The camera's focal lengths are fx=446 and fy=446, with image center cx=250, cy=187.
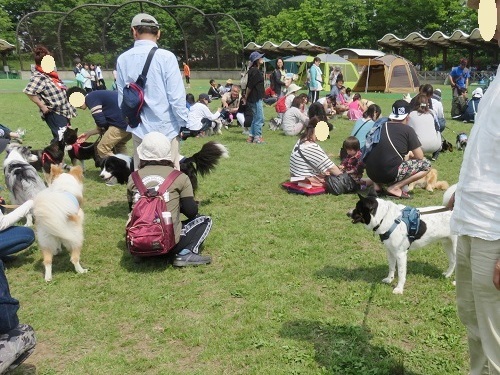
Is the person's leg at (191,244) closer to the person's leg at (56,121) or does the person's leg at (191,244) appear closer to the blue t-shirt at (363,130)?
the person's leg at (56,121)

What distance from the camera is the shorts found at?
5973 millimetres

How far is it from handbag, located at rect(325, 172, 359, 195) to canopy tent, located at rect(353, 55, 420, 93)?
1801cm

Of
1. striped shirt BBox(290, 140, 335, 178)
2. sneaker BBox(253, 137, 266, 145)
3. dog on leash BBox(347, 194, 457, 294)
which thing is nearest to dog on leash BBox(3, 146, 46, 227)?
striped shirt BBox(290, 140, 335, 178)

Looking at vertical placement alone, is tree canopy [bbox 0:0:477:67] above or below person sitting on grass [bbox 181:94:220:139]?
above

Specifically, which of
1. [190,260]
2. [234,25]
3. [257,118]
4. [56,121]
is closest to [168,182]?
[190,260]

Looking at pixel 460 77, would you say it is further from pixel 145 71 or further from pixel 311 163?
pixel 145 71

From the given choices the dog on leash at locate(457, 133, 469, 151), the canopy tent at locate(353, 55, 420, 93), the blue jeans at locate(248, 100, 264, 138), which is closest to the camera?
the dog on leash at locate(457, 133, 469, 151)

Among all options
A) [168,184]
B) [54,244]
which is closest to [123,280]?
[54,244]

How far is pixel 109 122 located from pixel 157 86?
2.52 metres

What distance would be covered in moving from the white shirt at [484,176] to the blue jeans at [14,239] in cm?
360

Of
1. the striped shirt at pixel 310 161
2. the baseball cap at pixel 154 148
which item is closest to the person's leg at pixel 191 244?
the baseball cap at pixel 154 148

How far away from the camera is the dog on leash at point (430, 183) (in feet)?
20.9

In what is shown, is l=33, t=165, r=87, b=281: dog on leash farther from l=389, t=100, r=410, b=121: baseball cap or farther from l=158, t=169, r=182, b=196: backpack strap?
l=389, t=100, r=410, b=121: baseball cap

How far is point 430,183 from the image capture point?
21.1ft
